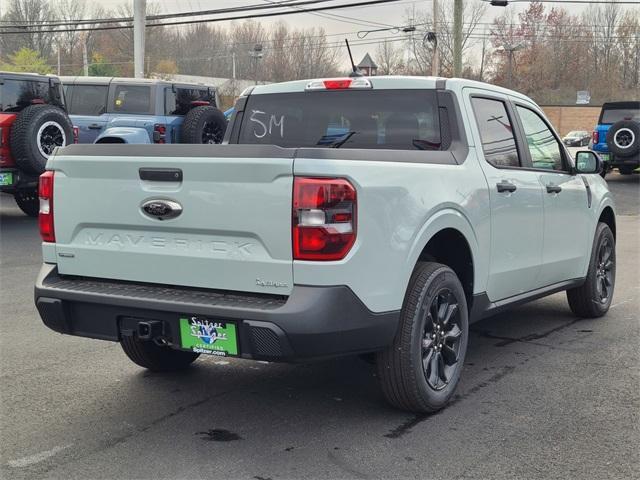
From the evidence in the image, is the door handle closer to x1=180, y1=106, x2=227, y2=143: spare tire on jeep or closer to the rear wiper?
the rear wiper

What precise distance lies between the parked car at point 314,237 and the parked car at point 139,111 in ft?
33.5

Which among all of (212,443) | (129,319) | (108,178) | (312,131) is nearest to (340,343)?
(212,443)

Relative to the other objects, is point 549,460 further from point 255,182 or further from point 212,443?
point 255,182

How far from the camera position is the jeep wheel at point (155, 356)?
193 inches

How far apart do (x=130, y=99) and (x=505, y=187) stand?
1180 centimetres

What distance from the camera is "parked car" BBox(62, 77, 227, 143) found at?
49.4 ft

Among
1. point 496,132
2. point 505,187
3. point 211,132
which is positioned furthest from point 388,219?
point 211,132

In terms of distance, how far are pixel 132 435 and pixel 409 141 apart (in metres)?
2.36

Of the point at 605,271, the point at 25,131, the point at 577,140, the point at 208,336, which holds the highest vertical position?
the point at 25,131

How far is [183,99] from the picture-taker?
1591 cm

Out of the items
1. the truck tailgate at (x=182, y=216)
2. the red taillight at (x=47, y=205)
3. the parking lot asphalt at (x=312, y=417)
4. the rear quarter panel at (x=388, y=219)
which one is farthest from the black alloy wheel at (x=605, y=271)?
the red taillight at (x=47, y=205)

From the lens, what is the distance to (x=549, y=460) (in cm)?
366

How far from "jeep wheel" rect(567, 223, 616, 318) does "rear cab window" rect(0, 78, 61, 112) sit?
9.26 metres

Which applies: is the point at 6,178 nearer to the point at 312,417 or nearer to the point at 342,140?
the point at 342,140
